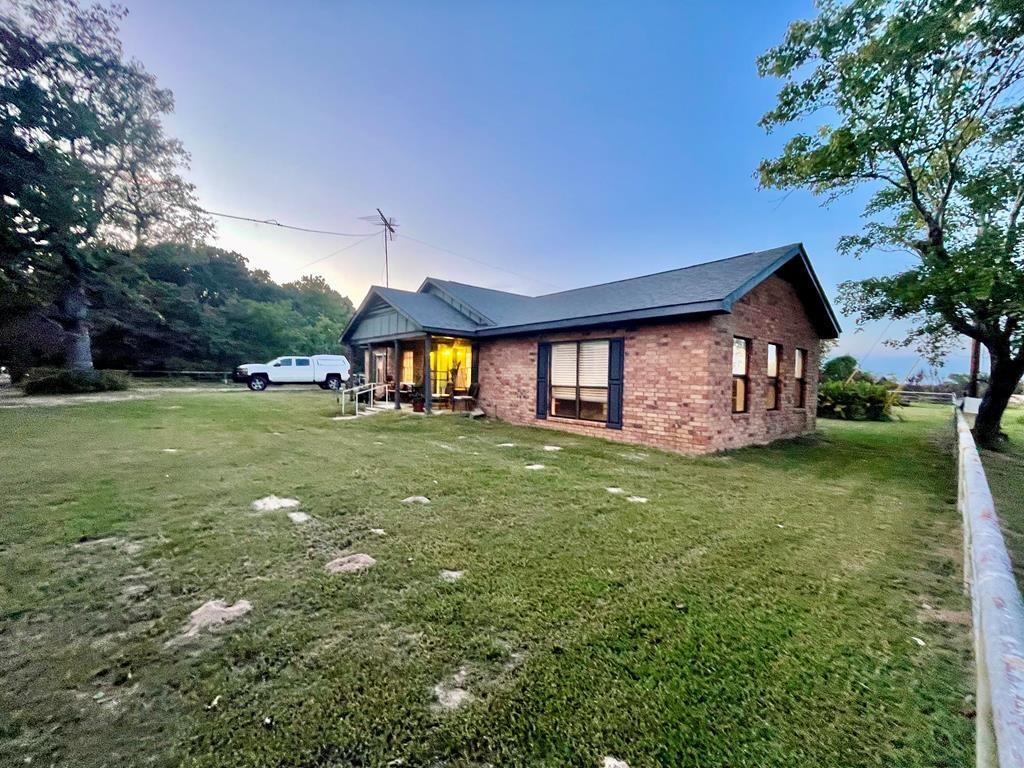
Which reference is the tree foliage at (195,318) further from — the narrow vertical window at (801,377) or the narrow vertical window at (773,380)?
the narrow vertical window at (801,377)

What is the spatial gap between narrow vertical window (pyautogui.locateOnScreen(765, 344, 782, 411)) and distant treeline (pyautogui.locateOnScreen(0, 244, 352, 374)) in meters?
24.7

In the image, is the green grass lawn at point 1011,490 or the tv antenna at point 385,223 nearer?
the green grass lawn at point 1011,490

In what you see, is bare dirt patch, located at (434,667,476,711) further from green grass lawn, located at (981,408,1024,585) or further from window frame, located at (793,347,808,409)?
window frame, located at (793,347,808,409)

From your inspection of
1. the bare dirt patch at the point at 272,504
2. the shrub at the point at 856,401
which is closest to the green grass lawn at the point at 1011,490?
the shrub at the point at 856,401

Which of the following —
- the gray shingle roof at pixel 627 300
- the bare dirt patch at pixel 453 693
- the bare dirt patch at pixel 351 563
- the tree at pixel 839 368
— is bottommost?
the bare dirt patch at pixel 453 693

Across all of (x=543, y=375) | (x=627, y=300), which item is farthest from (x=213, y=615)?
(x=627, y=300)

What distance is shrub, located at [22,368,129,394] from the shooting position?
13.8 metres

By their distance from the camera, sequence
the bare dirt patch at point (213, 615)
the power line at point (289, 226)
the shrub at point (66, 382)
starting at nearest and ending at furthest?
the bare dirt patch at point (213, 615), the shrub at point (66, 382), the power line at point (289, 226)

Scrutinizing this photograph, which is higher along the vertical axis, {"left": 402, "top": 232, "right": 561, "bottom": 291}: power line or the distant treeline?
{"left": 402, "top": 232, "right": 561, "bottom": 291}: power line

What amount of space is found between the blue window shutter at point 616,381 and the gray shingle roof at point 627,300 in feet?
1.98

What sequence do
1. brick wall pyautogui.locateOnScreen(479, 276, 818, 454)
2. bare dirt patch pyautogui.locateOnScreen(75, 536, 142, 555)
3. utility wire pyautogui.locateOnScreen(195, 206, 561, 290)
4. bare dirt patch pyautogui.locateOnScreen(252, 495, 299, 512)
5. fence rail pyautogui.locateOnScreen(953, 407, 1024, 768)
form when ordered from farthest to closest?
utility wire pyautogui.locateOnScreen(195, 206, 561, 290)
brick wall pyautogui.locateOnScreen(479, 276, 818, 454)
bare dirt patch pyautogui.locateOnScreen(252, 495, 299, 512)
bare dirt patch pyautogui.locateOnScreen(75, 536, 142, 555)
fence rail pyautogui.locateOnScreen(953, 407, 1024, 768)

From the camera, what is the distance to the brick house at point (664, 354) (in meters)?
6.89

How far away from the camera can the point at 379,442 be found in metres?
7.18

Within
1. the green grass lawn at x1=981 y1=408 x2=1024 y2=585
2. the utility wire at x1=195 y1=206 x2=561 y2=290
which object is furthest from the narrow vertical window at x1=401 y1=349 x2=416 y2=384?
the green grass lawn at x1=981 y1=408 x2=1024 y2=585
